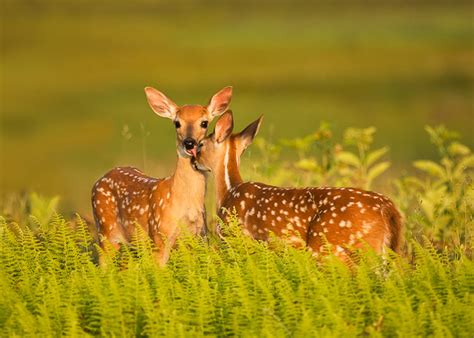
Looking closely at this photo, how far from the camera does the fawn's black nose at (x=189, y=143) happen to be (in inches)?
365

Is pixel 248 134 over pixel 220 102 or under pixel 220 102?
under

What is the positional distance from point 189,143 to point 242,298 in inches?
111

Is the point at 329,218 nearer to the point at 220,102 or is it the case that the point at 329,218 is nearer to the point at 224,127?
the point at 224,127

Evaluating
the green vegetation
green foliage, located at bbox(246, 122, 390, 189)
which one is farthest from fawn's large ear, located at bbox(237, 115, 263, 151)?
the green vegetation

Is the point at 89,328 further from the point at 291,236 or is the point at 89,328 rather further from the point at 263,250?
the point at 291,236

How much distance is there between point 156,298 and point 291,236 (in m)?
1.54

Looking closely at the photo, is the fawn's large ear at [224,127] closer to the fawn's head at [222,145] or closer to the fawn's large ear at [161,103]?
the fawn's head at [222,145]

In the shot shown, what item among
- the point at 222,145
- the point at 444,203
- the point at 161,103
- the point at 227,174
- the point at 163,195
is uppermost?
the point at 161,103

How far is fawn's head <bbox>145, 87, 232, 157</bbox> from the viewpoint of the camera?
935cm

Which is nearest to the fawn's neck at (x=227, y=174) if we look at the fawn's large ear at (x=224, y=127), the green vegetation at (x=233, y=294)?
the fawn's large ear at (x=224, y=127)

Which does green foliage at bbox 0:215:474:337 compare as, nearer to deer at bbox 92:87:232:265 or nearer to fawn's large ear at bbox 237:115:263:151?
deer at bbox 92:87:232:265

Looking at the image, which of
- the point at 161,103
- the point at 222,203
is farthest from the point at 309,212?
the point at 161,103

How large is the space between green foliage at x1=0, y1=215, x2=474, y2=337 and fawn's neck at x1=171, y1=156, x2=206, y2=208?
1.56 meters

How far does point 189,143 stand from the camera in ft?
30.4
